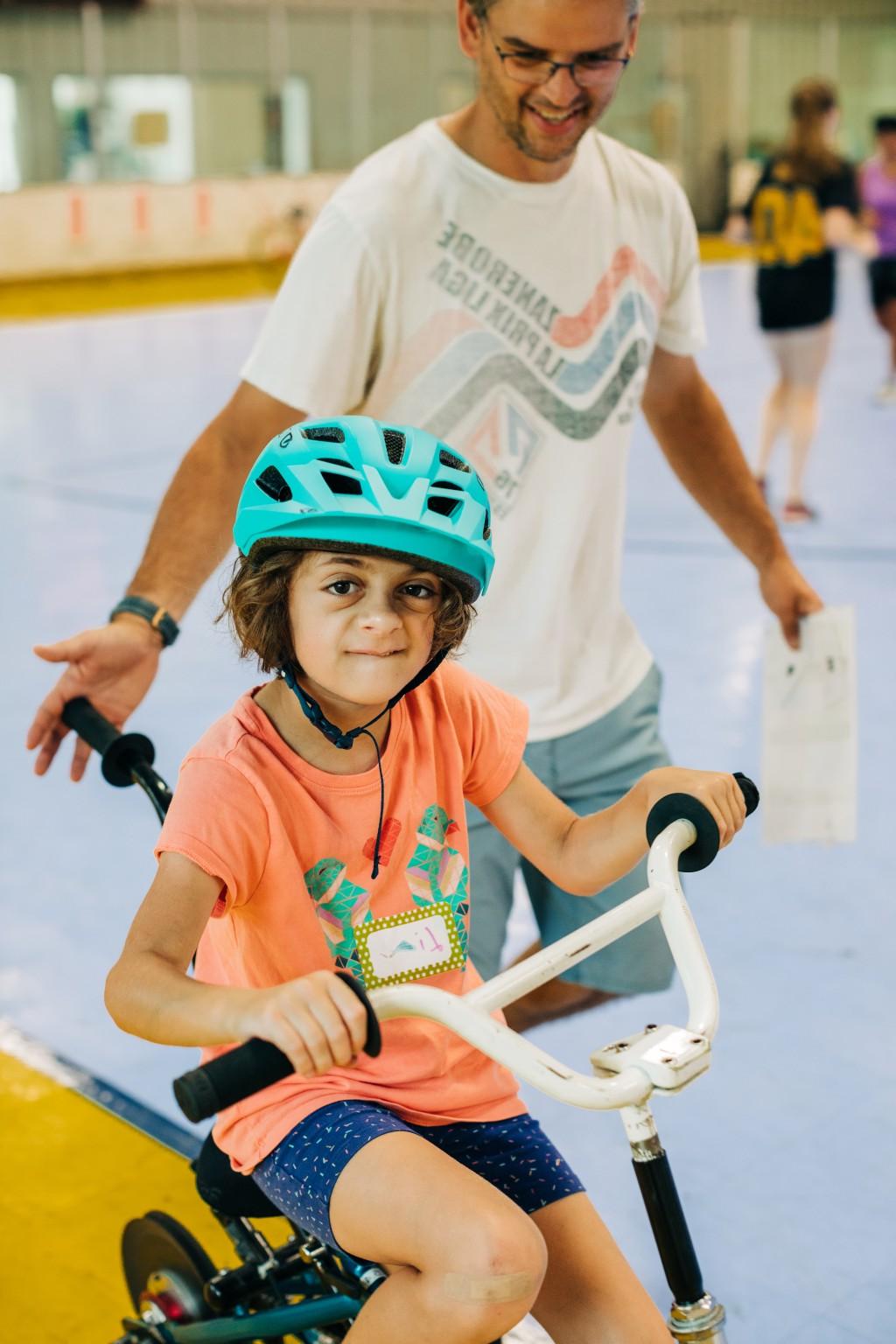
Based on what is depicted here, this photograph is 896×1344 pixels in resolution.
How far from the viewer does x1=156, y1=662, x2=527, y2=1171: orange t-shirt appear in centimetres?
189

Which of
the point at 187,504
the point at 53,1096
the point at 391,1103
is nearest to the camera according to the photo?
the point at 391,1103

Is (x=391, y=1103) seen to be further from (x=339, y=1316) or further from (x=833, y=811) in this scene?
(x=833, y=811)

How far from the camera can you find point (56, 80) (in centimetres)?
2019

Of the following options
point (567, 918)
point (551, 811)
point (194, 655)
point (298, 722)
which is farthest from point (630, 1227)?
point (194, 655)

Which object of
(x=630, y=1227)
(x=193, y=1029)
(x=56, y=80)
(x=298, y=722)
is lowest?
(x=630, y=1227)

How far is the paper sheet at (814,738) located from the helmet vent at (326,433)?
1189 mm

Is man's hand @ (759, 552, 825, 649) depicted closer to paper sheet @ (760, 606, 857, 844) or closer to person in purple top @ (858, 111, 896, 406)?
paper sheet @ (760, 606, 857, 844)

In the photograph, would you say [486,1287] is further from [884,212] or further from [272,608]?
[884,212]

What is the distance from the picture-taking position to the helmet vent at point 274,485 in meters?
1.92

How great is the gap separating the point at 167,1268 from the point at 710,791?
1166 mm

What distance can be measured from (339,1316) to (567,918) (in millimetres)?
882

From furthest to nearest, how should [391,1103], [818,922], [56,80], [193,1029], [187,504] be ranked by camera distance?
[56,80] < [818,922] < [187,504] < [391,1103] < [193,1029]

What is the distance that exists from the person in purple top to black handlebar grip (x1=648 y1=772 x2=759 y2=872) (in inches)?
346

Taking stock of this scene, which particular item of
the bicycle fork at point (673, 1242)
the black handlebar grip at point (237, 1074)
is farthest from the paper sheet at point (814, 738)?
the black handlebar grip at point (237, 1074)
